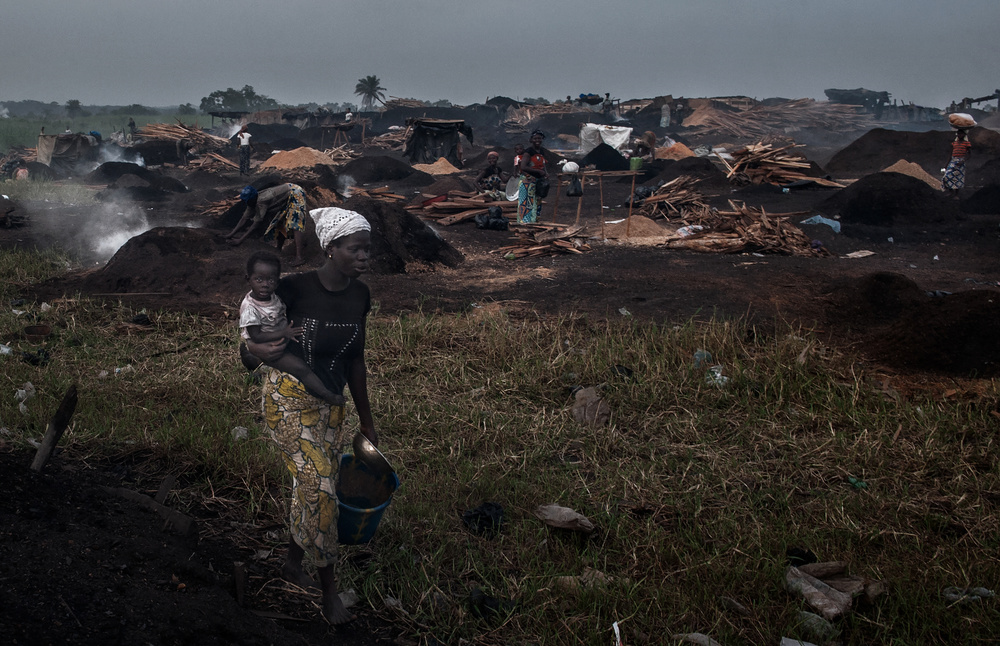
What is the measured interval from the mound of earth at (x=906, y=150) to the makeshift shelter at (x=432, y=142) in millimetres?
12935

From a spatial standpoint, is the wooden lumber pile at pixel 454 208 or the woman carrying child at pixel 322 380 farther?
the wooden lumber pile at pixel 454 208

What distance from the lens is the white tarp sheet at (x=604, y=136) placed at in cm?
2903

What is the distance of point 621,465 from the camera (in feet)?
13.5

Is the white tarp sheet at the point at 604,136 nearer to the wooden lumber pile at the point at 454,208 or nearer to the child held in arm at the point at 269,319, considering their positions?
the wooden lumber pile at the point at 454,208

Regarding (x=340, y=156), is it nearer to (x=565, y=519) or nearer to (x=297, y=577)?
(x=565, y=519)

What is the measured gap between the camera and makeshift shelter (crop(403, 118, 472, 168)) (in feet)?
88.9

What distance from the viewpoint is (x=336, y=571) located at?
3.20 metres

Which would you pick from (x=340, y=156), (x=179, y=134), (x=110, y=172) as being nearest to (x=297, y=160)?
(x=340, y=156)

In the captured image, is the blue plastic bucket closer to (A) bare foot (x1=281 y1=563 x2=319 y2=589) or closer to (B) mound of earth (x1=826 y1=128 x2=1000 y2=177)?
(A) bare foot (x1=281 y1=563 x2=319 y2=589)

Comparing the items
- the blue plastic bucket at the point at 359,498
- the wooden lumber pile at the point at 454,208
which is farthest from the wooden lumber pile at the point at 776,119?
the blue plastic bucket at the point at 359,498

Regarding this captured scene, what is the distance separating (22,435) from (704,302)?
588cm

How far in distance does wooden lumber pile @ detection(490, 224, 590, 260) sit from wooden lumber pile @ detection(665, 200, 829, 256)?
4.85 ft

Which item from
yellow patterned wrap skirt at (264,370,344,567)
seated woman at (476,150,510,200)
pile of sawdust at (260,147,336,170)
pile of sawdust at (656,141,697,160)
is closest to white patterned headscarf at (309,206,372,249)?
yellow patterned wrap skirt at (264,370,344,567)

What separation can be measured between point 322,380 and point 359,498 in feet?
1.79
